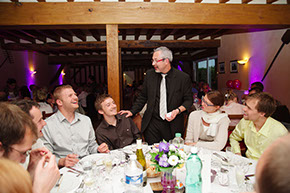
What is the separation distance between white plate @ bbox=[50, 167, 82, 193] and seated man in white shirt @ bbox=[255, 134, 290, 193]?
1.06 meters

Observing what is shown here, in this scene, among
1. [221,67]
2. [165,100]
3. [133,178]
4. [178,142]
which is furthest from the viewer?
[221,67]

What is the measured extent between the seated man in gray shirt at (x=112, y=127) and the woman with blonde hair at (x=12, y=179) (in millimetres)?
1640

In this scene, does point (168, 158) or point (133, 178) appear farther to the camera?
point (168, 158)

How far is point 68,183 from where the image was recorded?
49.9 inches

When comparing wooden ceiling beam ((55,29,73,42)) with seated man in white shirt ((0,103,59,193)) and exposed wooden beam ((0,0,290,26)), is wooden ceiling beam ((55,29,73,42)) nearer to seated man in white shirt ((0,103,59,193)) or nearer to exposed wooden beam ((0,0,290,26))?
exposed wooden beam ((0,0,290,26))

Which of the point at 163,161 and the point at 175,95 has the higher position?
the point at 175,95

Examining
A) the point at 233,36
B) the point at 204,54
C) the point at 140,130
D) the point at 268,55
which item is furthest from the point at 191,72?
the point at 140,130

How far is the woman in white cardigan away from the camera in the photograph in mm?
1996

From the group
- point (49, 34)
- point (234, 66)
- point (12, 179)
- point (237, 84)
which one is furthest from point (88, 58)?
point (12, 179)

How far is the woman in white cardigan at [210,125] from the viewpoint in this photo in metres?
2.00

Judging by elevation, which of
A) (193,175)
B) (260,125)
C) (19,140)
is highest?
(19,140)

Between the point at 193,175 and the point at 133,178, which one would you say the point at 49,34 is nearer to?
the point at 133,178

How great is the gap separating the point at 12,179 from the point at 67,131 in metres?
1.55

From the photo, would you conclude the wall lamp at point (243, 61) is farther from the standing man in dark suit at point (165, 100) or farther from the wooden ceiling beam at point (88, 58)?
the wooden ceiling beam at point (88, 58)
